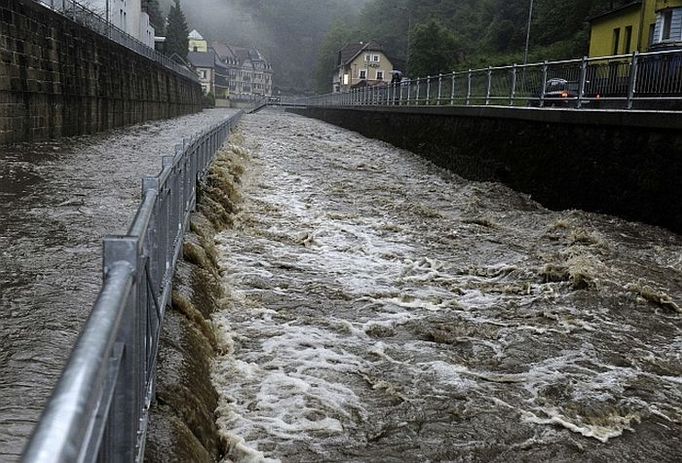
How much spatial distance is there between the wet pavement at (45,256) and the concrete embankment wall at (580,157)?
7.74 m

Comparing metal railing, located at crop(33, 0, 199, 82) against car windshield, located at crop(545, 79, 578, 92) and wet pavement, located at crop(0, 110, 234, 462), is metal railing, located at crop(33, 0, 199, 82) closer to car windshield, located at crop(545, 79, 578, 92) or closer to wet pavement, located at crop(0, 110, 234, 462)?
wet pavement, located at crop(0, 110, 234, 462)

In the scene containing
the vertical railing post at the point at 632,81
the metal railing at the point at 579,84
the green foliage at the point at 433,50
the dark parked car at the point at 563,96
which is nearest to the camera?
the metal railing at the point at 579,84

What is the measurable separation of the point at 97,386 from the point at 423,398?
13.7 feet

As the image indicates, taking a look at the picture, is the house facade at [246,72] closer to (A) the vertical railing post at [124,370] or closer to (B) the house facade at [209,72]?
(B) the house facade at [209,72]

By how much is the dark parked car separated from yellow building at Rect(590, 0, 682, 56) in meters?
15.7

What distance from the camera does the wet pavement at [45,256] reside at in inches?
148

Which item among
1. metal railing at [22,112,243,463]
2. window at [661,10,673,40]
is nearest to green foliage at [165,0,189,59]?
window at [661,10,673,40]

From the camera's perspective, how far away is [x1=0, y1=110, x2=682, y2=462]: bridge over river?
468cm

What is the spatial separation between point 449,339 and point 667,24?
3075 centimetres

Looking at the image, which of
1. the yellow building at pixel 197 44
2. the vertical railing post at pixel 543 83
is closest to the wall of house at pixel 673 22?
the vertical railing post at pixel 543 83

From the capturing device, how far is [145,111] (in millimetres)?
36438

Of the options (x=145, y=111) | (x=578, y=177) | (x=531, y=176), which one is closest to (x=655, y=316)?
(x=578, y=177)

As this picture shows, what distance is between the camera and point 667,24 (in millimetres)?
32250

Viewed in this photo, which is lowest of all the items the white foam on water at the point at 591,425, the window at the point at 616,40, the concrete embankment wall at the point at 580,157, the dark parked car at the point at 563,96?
the white foam on water at the point at 591,425
